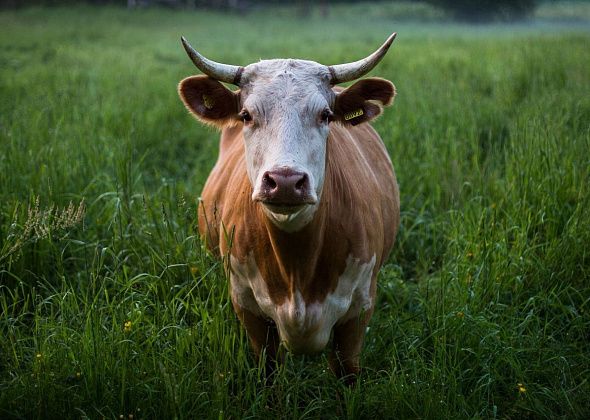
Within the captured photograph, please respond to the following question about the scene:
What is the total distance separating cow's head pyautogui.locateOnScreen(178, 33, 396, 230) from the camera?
7.67 ft

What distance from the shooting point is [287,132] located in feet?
8.17

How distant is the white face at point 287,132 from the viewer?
2.33 m

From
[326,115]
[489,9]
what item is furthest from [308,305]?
[489,9]

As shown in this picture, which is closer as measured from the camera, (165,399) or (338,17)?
(165,399)

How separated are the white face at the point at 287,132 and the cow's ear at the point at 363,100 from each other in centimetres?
9

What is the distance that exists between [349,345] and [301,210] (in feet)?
2.89

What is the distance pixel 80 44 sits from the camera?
14008 mm

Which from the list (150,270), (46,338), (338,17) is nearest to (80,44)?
(150,270)

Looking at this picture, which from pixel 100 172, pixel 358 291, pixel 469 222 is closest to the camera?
pixel 358 291

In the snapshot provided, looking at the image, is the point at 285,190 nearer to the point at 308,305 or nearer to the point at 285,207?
the point at 285,207

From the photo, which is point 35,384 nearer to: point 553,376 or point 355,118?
point 355,118

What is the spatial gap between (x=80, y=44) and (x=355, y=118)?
12422 millimetres

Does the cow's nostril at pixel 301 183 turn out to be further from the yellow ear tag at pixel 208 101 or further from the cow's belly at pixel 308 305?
the yellow ear tag at pixel 208 101

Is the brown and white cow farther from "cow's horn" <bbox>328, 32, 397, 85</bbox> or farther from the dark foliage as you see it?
the dark foliage
